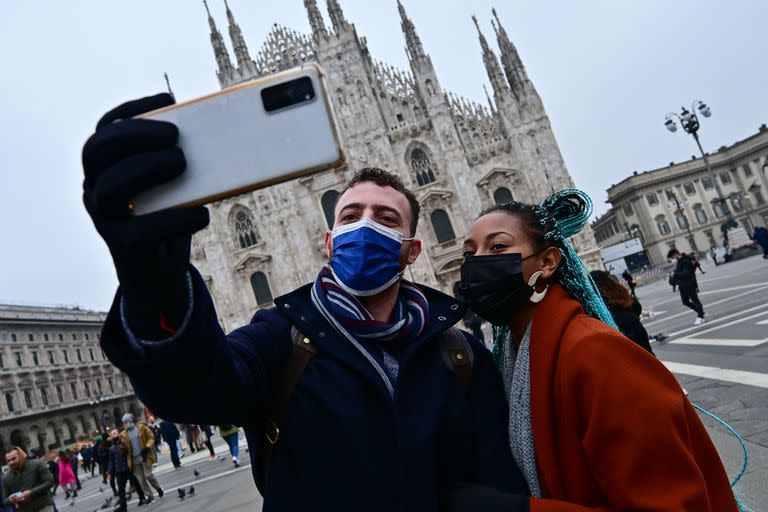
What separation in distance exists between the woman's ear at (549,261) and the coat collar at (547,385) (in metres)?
0.26

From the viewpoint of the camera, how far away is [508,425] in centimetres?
160

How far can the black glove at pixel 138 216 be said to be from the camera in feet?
3.01

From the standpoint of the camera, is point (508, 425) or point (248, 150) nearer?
point (248, 150)

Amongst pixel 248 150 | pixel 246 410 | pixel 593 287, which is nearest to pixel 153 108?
pixel 248 150

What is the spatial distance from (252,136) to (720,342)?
8.17 meters

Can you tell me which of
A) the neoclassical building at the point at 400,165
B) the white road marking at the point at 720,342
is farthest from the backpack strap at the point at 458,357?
the neoclassical building at the point at 400,165

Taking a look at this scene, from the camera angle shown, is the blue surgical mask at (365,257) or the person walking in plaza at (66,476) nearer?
the blue surgical mask at (365,257)

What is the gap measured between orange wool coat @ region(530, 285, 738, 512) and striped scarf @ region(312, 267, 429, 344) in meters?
0.40

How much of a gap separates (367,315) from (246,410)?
0.47 metres

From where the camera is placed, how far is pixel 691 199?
58906mm

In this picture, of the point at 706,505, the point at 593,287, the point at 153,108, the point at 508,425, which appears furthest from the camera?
the point at 593,287

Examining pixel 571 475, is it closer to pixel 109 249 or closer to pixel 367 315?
pixel 367 315

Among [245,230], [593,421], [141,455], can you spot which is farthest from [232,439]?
[245,230]

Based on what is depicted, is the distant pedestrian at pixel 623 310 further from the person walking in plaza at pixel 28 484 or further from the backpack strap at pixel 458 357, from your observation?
the person walking in plaza at pixel 28 484
